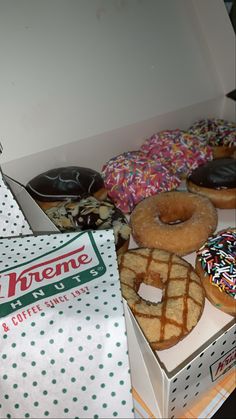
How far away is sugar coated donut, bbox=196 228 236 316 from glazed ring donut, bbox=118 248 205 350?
38 mm

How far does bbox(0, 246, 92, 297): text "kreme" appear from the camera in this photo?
0.70m

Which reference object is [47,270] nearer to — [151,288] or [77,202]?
[151,288]

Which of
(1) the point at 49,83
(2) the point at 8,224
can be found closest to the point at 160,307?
(2) the point at 8,224

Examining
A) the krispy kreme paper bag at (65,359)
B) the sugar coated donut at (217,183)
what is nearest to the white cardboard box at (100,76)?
the sugar coated donut at (217,183)

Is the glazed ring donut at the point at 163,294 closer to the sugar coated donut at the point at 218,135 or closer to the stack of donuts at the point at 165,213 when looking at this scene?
the stack of donuts at the point at 165,213

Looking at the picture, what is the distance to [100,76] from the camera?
1.68 m

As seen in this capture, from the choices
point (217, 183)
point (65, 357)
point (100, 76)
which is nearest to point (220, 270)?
point (217, 183)

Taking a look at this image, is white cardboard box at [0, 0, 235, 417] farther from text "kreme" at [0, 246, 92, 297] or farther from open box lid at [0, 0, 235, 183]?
text "kreme" at [0, 246, 92, 297]

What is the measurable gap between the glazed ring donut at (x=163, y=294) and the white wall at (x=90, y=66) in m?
0.68

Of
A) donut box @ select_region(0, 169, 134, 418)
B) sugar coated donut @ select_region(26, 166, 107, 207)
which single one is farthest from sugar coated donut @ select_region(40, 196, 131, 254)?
donut box @ select_region(0, 169, 134, 418)

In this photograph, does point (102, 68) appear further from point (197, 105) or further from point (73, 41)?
point (197, 105)

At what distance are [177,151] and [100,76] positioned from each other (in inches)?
20.6

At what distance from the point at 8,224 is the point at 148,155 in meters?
1.03

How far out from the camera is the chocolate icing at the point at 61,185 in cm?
154
